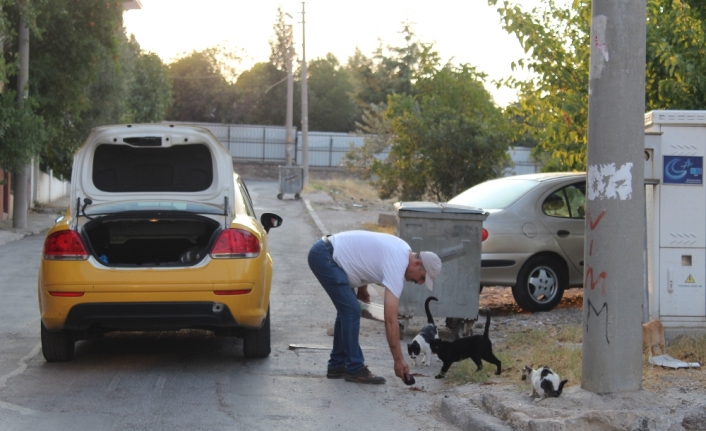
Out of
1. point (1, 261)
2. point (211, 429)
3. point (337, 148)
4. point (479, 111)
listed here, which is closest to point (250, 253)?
point (211, 429)

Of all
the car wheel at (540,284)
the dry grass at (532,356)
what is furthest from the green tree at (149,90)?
the dry grass at (532,356)

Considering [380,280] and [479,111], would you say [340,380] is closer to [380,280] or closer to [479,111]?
[380,280]

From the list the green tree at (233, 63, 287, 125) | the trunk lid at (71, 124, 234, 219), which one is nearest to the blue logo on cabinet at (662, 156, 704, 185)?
the trunk lid at (71, 124, 234, 219)

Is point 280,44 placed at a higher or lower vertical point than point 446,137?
higher

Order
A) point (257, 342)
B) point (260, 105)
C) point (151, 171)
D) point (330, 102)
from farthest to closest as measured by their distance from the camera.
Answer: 1. point (330, 102)
2. point (260, 105)
3. point (151, 171)
4. point (257, 342)

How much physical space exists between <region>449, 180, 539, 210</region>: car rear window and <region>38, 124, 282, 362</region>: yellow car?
3.54 m

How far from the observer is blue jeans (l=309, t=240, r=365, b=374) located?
661 cm

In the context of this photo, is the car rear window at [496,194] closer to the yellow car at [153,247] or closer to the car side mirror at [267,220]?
the car side mirror at [267,220]

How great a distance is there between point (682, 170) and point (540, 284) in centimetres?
276

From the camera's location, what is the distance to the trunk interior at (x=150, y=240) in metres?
7.39

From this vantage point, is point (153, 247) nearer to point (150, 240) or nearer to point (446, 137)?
point (150, 240)

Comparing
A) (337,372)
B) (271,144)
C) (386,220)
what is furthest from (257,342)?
(271,144)

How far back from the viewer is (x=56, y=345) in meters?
6.97

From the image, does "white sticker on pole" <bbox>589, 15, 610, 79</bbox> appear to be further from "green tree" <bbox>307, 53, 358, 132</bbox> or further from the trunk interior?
"green tree" <bbox>307, 53, 358, 132</bbox>
